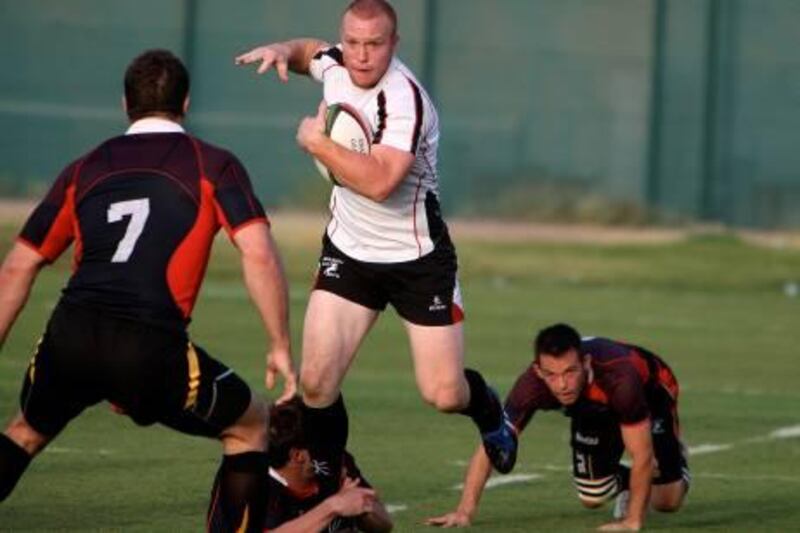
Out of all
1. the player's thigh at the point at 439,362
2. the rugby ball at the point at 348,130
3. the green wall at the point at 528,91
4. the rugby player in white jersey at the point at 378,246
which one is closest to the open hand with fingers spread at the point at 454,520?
the rugby player in white jersey at the point at 378,246

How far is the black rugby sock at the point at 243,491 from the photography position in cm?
884

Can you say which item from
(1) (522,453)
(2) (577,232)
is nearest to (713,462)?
(1) (522,453)

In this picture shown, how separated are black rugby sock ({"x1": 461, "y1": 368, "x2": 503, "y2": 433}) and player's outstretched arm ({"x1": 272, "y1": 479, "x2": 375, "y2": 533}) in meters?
1.34

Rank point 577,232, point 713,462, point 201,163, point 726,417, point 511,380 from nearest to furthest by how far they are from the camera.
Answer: point 201,163 < point 713,462 < point 726,417 < point 511,380 < point 577,232

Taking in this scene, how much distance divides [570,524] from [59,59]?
2438cm

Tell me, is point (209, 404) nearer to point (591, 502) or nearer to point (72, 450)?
point (591, 502)

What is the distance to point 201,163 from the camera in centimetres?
856

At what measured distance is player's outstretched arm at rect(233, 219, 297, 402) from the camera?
8508 mm

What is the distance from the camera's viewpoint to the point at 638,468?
36.1ft

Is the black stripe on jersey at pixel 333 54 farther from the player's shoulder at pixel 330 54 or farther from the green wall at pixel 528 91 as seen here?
the green wall at pixel 528 91

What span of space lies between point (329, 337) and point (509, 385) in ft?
24.0

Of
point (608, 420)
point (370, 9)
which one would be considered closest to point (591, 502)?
point (608, 420)

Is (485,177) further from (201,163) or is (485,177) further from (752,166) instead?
(201,163)

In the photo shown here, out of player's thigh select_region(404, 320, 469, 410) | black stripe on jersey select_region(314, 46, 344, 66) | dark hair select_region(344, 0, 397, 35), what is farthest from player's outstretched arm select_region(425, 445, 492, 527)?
dark hair select_region(344, 0, 397, 35)
